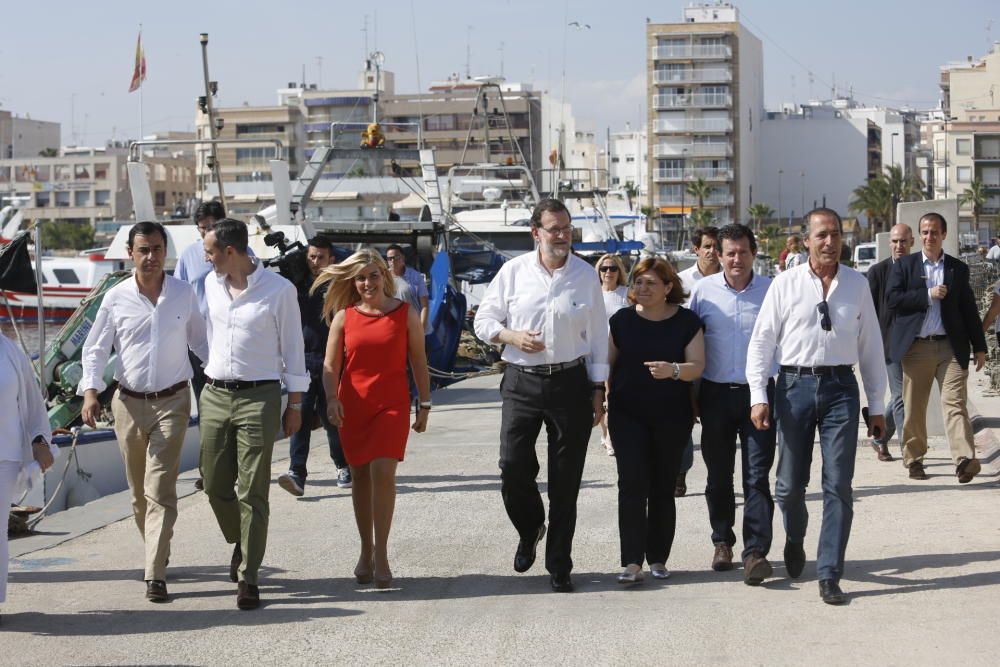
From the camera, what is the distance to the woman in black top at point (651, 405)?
7.63 meters

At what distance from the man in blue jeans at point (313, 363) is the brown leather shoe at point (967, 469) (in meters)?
4.60

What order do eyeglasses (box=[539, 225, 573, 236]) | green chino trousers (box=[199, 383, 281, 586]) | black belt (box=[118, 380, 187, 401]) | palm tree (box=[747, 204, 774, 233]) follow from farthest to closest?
palm tree (box=[747, 204, 774, 233])
black belt (box=[118, 380, 187, 401])
eyeglasses (box=[539, 225, 573, 236])
green chino trousers (box=[199, 383, 281, 586])

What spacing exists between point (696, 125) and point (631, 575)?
11571cm

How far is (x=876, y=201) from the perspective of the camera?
125125 mm

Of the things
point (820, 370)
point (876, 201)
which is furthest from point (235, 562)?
point (876, 201)

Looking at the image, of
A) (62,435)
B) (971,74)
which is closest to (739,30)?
(971,74)

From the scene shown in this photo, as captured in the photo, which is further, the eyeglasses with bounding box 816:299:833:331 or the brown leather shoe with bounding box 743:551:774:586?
the brown leather shoe with bounding box 743:551:774:586

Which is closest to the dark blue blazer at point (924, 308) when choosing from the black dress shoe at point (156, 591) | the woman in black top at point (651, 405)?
the woman in black top at point (651, 405)

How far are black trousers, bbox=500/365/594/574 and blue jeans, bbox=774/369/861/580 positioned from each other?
→ 3.53 feet

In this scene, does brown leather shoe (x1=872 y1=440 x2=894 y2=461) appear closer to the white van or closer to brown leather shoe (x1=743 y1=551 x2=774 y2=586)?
brown leather shoe (x1=743 y1=551 x2=774 y2=586)

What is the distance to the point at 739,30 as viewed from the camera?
120375 millimetres

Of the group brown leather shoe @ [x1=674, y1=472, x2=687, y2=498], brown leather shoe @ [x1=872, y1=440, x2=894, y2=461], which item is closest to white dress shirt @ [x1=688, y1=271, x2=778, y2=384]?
brown leather shoe @ [x1=674, y1=472, x2=687, y2=498]

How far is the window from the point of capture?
55.1 m

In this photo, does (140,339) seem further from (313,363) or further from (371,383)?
(313,363)
